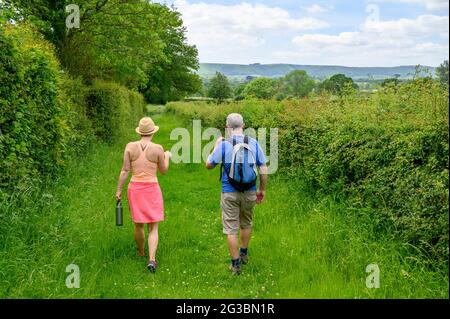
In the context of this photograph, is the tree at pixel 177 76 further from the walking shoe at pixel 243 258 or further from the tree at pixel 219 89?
the walking shoe at pixel 243 258

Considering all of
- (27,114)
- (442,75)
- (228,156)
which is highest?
(442,75)

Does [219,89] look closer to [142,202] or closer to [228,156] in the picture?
[142,202]

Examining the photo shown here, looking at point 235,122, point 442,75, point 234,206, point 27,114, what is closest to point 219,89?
point 27,114

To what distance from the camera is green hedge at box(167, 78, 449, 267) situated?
16.0 feet

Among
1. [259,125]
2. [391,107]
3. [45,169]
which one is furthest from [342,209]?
[259,125]

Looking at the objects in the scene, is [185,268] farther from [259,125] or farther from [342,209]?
[259,125]

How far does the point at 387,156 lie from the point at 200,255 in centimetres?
302

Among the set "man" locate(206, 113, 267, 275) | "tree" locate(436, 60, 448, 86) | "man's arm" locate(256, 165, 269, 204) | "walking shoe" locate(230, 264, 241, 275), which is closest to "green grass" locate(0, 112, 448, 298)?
"walking shoe" locate(230, 264, 241, 275)

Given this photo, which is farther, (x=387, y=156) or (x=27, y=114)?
(x=27, y=114)

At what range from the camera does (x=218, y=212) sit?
8.81 meters

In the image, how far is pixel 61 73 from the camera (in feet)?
36.9

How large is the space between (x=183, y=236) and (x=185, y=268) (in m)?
1.25

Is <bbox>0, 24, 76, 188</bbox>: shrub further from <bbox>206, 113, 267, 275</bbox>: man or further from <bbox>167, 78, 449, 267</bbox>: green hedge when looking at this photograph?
<bbox>167, 78, 449, 267</bbox>: green hedge

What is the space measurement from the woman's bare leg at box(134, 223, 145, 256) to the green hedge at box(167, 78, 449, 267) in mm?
3108
